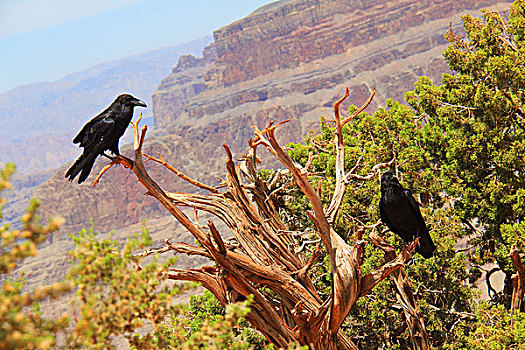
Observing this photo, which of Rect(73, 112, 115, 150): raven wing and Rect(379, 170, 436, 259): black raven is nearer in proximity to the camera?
Rect(73, 112, 115, 150): raven wing

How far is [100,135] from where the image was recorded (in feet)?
19.6

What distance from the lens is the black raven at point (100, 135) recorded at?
230 inches

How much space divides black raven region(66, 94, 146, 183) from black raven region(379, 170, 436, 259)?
3.80 metres

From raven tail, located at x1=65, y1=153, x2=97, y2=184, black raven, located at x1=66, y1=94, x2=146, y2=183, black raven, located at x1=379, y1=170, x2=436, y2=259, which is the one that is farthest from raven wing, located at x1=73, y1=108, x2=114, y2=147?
black raven, located at x1=379, y1=170, x2=436, y2=259

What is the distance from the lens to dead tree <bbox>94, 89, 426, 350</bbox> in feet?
19.8

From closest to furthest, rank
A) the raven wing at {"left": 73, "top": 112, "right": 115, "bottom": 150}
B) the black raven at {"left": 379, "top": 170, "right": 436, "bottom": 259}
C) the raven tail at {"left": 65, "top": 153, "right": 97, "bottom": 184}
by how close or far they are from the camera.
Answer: the raven tail at {"left": 65, "top": 153, "right": 97, "bottom": 184}
the raven wing at {"left": 73, "top": 112, "right": 115, "bottom": 150}
the black raven at {"left": 379, "top": 170, "right": 436, "bottom": 259}

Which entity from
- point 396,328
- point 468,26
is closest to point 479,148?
point 468,26

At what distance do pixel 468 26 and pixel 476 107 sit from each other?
2579mm

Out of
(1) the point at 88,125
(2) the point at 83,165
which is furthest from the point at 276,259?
(1) the point at 88,125

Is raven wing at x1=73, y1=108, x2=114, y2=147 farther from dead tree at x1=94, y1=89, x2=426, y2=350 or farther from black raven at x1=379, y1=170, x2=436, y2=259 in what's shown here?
black raven at x1=379, y1=170, x2=436, y2=259

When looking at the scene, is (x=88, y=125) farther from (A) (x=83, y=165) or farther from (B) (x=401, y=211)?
(B) (x=401, y=211)

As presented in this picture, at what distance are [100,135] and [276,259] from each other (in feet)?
9.99

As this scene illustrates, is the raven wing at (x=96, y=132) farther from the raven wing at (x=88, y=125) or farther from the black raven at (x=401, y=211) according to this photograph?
the black raven at (x=401, y=211)

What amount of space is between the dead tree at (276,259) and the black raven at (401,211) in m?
0.44
